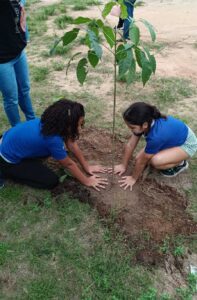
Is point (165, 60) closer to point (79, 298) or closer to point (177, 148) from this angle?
point (177, 148)

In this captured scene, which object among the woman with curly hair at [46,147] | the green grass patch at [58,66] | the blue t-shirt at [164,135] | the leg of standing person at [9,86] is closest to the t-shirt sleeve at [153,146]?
the blue t-shirt at [164,135]

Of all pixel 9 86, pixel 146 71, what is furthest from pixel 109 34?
pixel 9 86

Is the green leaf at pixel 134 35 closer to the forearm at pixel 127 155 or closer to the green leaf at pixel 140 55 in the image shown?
the green leaf at pixel 140 55

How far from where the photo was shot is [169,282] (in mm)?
2121

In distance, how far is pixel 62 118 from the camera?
2.37 metres

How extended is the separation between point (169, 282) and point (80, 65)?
1388mm

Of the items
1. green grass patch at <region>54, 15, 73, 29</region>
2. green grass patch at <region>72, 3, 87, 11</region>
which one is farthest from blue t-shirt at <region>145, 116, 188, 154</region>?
green grass patch at <region>72, 3, 87, 11</region>

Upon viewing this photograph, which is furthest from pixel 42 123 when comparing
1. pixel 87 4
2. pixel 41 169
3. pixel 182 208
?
pixel 87 4

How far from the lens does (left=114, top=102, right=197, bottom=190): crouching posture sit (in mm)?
2414

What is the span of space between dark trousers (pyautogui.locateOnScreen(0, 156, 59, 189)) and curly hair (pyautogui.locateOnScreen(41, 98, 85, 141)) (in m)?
0.41

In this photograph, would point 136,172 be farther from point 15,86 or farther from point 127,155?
point 15,86

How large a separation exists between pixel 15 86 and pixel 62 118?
0.77 m

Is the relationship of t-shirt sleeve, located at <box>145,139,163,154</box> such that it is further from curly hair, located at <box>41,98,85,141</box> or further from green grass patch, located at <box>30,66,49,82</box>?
green grass patch, located at <box>30,66,49,82</box>

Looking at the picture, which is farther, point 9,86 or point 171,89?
point 171,89
